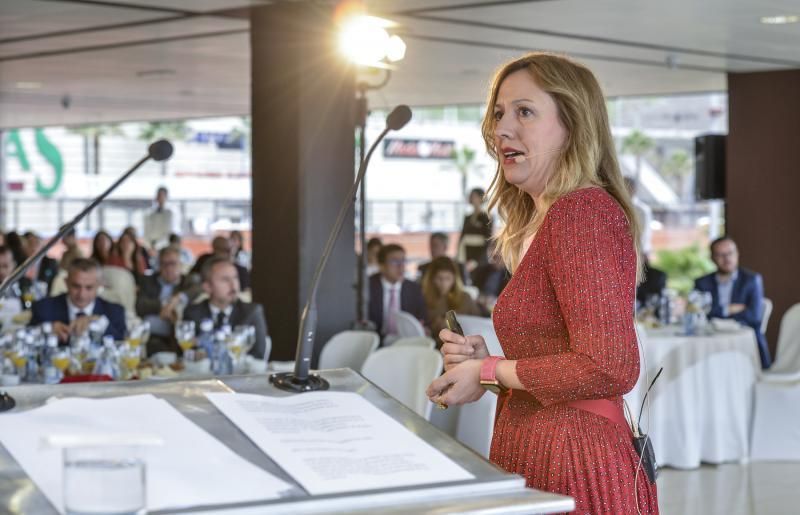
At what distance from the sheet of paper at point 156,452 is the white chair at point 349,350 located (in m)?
4.87

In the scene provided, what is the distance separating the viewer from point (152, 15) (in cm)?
853

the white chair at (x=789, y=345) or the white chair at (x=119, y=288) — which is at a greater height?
the white chair at (x=119, y=288)

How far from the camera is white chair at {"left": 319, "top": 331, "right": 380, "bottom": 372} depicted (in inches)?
265

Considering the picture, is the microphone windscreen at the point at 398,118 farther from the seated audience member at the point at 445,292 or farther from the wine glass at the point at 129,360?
the seated audience member at the point at 445,292

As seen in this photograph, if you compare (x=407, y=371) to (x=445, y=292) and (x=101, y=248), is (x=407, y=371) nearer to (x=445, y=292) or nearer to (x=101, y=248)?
(x=445, y=292)

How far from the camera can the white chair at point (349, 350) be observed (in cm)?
672

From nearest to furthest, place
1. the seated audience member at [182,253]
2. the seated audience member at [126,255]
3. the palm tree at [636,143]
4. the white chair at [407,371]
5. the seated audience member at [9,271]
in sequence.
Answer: the white chair at [407,371], the seated audience member at [9,271], the seated audience member at [126,255], the seated audience member at [182,253], the palm tree at [636,143]

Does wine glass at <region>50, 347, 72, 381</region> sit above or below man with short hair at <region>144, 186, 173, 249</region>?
below

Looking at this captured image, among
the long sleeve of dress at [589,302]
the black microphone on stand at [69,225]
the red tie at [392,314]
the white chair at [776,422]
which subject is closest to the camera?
the black microphone on stand at [69,225]

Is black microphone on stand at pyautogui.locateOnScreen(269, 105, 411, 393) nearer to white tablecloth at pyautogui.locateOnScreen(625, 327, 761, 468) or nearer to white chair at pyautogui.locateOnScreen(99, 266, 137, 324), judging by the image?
white tablecloth at pyautogui.locateOnScreen(625, 327, 761, 468)

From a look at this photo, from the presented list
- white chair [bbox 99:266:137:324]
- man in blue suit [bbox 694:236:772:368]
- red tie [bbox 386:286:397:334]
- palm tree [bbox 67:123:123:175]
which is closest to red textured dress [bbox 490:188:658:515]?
red tie [bbox 386:286:397:334]

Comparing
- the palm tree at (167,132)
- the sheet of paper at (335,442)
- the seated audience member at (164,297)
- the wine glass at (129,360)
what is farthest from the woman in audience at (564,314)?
the palm tree at (167,132)

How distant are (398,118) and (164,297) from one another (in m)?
7.85

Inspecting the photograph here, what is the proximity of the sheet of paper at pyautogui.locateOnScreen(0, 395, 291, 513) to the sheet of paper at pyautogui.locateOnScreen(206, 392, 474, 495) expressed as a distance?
64 millimetres
